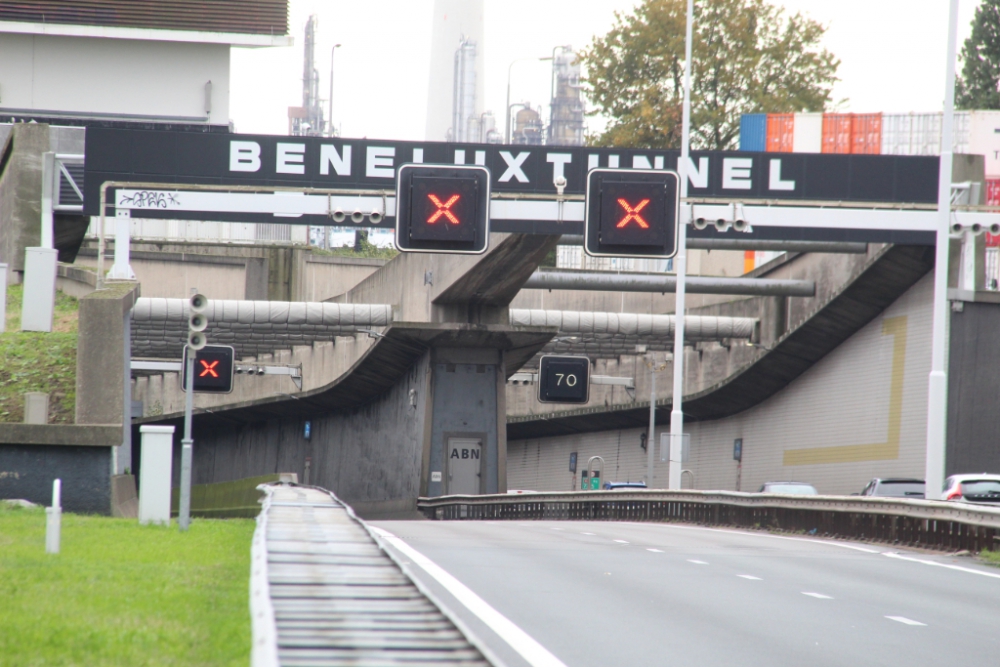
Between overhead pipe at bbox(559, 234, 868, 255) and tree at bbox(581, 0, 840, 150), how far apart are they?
1052 inches

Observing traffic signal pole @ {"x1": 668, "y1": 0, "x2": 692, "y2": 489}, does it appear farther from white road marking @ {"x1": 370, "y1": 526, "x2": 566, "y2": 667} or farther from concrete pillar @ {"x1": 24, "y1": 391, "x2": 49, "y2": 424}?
white road marking @ {"x1": 370, "y1": 526, "x2": 566, "y2": 667}

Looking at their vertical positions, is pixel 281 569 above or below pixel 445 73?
below

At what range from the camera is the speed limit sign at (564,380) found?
39469 millimetres

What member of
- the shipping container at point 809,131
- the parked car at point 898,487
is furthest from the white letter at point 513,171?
the shipping container at point 809,131

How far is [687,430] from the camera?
175 ft

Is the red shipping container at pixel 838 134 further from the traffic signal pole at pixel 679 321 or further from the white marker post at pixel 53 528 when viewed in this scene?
the white marker post at pixel 53 528

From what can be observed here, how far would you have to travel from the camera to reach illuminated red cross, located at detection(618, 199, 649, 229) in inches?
835

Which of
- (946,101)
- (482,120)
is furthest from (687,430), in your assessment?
(482,120)

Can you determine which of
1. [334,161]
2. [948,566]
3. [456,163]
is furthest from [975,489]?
[334,161]

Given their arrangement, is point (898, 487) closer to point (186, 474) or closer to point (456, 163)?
point (456, 163)

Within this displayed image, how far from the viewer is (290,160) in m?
30.8

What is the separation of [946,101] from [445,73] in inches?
4025

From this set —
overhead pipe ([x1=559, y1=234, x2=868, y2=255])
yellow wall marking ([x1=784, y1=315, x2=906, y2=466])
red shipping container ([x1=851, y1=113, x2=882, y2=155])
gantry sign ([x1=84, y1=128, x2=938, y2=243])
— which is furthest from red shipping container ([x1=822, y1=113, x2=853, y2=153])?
gantry sign ([x1=84, y1=128, x2=938, y2=243])

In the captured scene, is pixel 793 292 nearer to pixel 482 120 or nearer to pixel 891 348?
pixel 891 348
